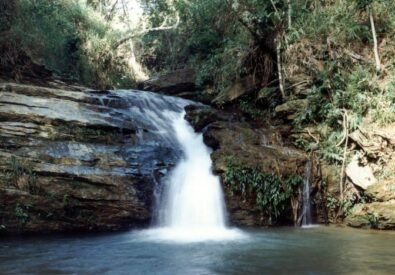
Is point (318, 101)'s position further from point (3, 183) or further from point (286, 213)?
point (3, 183)

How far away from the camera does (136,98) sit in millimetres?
12961

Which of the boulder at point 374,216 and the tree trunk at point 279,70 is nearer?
the boulder at point 374,216

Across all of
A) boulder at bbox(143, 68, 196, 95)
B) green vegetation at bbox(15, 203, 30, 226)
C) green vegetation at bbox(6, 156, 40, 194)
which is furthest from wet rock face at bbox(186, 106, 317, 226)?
boulder at bbox(143, 68, 196, 95)

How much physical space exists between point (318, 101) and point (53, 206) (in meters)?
6.55

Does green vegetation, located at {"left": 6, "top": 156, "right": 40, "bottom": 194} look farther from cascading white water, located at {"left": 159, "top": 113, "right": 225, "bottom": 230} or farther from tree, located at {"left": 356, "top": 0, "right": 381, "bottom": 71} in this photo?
tree, located at {"left": 356, "top": 0, "right": 381, "bottom": 71}

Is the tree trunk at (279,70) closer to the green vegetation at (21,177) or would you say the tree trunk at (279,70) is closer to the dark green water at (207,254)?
the dark green water at (207,254)

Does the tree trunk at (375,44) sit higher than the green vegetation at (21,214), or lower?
higher

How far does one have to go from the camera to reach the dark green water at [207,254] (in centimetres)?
587

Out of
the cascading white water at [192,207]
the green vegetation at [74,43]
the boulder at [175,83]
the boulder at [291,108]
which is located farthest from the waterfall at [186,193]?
the green vegetation at [74,43]

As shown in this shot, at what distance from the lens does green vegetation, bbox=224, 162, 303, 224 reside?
9.56 m

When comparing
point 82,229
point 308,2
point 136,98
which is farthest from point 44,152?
point 308,2

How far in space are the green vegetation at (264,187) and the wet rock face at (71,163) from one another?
1520 millimetres

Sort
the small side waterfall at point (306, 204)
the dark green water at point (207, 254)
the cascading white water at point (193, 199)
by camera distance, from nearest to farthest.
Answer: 1. the dark green water at point (207, 254)
2. the cascading white water at point (193, 199)
3. the small side waterfall at point (306, 204)

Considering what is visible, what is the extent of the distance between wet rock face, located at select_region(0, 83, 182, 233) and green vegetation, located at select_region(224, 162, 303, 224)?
4.99 feet
